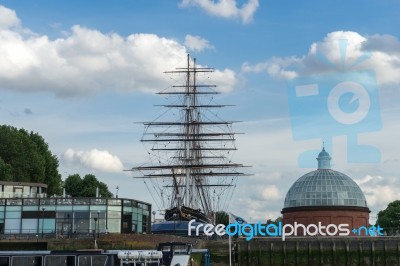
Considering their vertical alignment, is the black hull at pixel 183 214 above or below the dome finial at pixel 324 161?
below

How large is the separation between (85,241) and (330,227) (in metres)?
51.5

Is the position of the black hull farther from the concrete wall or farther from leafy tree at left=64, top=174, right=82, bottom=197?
leafy tree at left=64, top=174, right=82, bottom=197

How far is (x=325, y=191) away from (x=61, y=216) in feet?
176

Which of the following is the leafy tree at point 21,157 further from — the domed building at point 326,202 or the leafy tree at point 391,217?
the leafy tree at point 391,217

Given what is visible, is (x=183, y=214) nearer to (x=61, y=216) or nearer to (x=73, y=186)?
(x=61, y=216)

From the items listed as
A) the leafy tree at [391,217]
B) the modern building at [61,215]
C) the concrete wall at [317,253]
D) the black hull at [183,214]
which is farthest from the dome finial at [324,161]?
the modern building at [61,215]

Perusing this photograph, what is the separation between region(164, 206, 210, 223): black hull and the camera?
125 metres

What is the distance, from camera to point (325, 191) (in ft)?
419

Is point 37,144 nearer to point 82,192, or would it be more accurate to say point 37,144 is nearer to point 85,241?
point 82,192

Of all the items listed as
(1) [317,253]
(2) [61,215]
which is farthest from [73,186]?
(1) [317,253]

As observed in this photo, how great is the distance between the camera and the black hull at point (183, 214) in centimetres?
12488

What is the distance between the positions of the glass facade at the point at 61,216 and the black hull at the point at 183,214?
29.9 m

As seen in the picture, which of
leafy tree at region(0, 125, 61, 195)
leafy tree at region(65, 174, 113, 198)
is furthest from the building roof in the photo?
leafy tree at region(0, 125, 61, 195)

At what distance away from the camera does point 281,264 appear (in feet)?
298
